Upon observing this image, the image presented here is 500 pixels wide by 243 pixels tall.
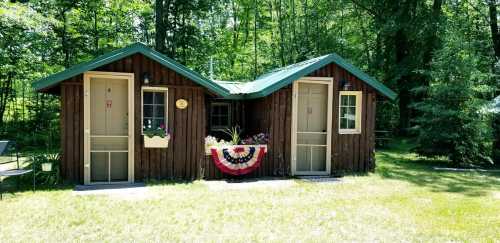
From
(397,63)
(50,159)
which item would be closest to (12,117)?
(50,159)

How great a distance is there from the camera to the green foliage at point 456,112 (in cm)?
934

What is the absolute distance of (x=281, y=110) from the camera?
25.5ft

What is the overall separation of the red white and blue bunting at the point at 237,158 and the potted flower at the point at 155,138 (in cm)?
105

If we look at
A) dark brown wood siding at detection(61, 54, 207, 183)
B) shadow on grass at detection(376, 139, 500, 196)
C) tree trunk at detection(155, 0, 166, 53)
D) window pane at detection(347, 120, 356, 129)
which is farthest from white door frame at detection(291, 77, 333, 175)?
tree trunk at detection(155, 0, 166, 53)

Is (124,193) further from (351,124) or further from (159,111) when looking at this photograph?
(351,124)

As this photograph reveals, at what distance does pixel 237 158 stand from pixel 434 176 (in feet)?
15.3

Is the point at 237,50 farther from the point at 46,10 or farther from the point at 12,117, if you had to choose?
the point at 12,117

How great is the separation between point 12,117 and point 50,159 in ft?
39.5

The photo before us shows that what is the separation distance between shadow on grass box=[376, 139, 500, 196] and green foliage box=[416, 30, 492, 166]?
0.68 metres

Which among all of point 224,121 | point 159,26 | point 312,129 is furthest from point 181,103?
point 159,26

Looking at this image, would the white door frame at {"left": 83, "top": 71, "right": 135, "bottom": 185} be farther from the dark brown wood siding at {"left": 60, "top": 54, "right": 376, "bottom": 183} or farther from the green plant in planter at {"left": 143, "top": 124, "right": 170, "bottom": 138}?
the green plant in planter at {"left": 143, "top": 124, "right": 170, "bottom": 138}

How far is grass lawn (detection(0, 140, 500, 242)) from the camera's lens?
3.95 meters

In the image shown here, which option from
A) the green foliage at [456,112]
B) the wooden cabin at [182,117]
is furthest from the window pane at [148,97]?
the green foliage at [456,112]

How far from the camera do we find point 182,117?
7.02m
